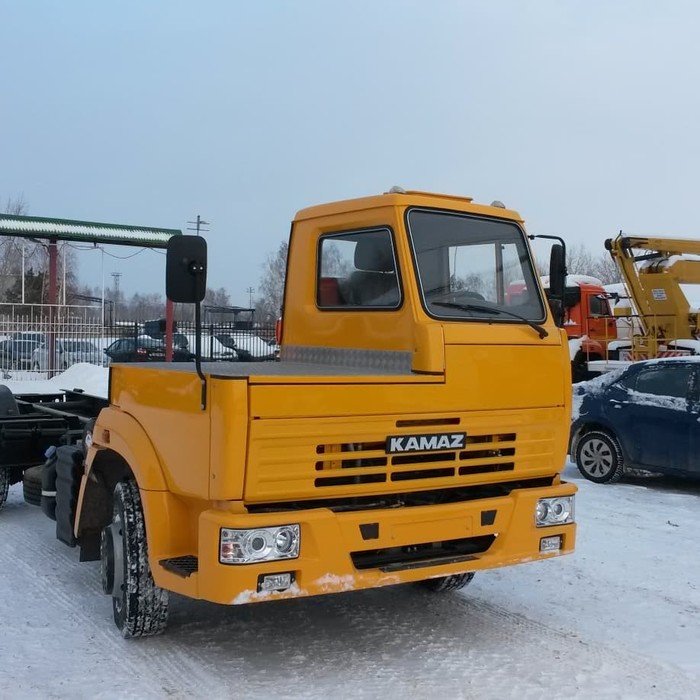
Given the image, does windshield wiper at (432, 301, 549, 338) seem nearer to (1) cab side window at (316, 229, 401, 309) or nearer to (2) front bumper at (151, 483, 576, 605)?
(1) cab side window at (316, 229, 401, 309)

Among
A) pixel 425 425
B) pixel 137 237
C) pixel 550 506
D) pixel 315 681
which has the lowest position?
pixel 315 681

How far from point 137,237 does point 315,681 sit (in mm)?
18851

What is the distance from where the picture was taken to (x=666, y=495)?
9.02 meters

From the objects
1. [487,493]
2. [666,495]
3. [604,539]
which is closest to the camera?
[487,493]

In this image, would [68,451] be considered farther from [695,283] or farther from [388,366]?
[695,283]

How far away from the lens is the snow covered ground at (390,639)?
4.13 meters

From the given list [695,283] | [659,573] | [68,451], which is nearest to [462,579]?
[659,573]

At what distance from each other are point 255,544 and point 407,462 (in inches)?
36.9

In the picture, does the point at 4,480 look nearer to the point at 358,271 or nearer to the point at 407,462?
the point at 358,271

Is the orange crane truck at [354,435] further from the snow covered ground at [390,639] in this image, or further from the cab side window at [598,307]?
the cab side window at [598,307]

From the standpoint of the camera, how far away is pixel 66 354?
2281 centimetres

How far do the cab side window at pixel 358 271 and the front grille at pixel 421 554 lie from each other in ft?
4.70

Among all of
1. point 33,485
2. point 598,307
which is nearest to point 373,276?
point 33,485

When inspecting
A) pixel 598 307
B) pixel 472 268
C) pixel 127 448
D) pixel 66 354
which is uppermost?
pixel 598 307
